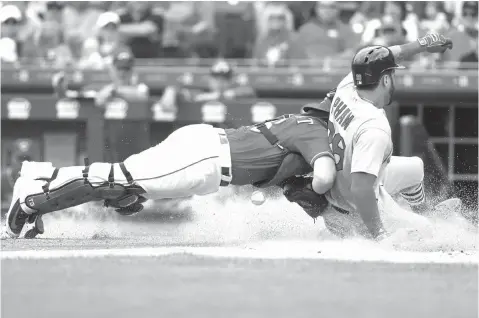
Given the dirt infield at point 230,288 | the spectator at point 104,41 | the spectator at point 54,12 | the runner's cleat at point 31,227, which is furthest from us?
the spectator at point 54,12

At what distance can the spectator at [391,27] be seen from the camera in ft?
35.2

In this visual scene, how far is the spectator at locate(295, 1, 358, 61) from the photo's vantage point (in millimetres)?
11180

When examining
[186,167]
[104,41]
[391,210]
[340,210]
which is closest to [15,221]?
[186,167]

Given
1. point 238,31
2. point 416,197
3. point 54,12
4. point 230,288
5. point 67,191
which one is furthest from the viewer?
point 54,12

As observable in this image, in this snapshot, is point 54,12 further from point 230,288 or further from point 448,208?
point 230,288

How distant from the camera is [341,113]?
6129 mm

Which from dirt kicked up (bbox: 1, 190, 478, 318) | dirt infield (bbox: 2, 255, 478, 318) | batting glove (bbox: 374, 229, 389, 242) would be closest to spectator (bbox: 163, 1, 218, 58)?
dirt kicked up (bbox: 1, 190, 478, 318)

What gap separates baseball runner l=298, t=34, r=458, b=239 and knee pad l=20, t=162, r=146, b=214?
1.31 meters

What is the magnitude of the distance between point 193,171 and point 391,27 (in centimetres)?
522

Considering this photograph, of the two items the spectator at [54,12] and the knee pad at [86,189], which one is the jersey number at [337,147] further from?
the spectator at [54,12]

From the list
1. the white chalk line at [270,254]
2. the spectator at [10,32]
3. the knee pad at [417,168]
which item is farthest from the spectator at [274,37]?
the white chalk line at [270,254]

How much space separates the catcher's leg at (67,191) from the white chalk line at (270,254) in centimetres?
61

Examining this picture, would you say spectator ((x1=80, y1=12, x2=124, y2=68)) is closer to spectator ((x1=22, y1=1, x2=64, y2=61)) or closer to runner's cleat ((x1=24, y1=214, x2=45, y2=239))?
spectator ((x1=22, y1=1, x2=64, y2=61))

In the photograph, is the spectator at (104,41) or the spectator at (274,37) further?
the spectator at (104,41)
